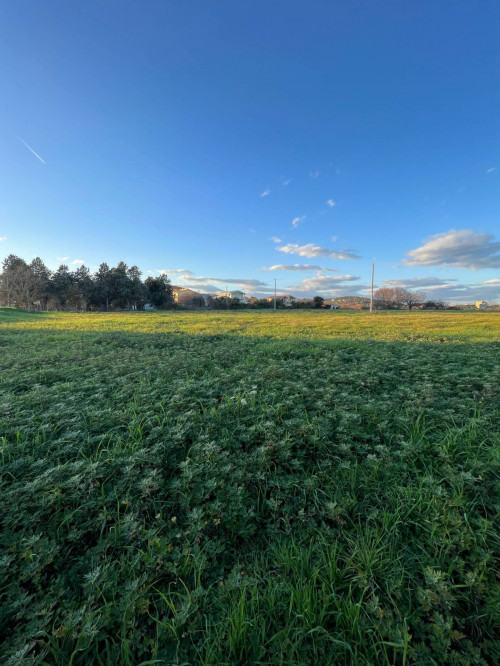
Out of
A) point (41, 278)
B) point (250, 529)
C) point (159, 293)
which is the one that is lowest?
point (250, 529)

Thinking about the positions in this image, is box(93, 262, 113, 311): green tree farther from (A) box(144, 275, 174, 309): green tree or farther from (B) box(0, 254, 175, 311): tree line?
(A) box(144, 275, 174, 309): green tree

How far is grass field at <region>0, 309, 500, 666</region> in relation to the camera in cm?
128

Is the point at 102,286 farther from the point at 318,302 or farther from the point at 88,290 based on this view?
the point at 318,302

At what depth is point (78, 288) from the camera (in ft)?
144

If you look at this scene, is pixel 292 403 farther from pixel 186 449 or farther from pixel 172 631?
pixel 172 631

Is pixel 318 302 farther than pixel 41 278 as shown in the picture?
Yes

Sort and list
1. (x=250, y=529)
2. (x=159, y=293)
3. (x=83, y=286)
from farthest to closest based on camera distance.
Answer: (x=159, y=293), (x=83, y=286), (x=250, y=529)

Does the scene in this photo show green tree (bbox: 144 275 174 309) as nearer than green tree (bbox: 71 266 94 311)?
No

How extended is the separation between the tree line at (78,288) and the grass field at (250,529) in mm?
46165

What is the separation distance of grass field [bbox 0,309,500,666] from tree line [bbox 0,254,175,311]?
4617 cm

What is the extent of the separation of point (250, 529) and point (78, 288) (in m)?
51.1

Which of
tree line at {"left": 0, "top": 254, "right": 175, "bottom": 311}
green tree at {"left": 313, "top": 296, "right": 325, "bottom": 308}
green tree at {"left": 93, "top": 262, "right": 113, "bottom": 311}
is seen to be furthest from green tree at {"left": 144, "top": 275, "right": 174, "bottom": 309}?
green tree at {"left": 313, "top": 296, "right": 325, "bottom": 308}

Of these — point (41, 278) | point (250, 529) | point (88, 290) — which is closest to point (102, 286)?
point (88, 290)

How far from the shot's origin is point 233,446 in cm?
262
